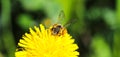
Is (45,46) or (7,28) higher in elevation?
(7,28)

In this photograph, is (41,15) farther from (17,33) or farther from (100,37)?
(100,37)

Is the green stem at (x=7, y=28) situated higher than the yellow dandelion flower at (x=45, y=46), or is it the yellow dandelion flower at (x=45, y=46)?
the green stem at (x=7, y=28)

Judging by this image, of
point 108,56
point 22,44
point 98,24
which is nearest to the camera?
point 22,44

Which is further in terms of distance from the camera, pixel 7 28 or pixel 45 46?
pixel 7 28

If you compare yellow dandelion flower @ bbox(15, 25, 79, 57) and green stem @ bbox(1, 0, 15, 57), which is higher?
green stem @ bbox(1, 0, 15, 57)

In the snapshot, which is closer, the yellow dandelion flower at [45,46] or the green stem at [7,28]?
the yellow dandelion flower at [45,46]

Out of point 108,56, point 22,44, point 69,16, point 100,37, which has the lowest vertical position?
point 22,44

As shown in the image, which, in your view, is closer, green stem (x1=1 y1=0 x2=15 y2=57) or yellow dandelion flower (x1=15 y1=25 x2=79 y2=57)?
yellow dandelion flower (x1=15 y1=25 x2=79 y2=57)

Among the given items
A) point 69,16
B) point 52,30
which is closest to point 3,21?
point 69,16
